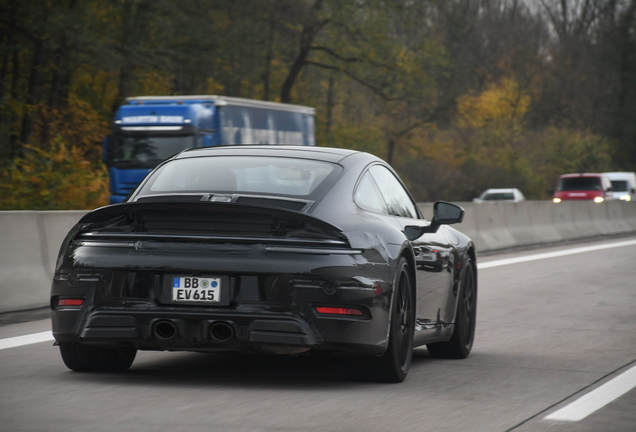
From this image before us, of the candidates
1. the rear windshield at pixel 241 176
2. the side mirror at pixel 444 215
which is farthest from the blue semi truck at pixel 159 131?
the rear windshield at pixel 241 176

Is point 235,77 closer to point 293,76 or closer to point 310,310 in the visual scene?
point 293,76

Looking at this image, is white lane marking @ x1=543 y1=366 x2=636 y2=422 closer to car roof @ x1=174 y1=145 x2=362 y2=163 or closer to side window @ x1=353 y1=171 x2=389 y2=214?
side window @ x1=353 y1=171 x2=389 y2=214

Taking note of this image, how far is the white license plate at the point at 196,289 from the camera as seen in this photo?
6.12 meters

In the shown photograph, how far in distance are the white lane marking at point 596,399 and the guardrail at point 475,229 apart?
601 cm

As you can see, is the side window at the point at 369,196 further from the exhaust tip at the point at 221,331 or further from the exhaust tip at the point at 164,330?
the exhaust tip at the point at 164,330

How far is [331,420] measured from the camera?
216 inches

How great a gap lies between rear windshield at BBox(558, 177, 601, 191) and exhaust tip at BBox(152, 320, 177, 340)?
38330 mm

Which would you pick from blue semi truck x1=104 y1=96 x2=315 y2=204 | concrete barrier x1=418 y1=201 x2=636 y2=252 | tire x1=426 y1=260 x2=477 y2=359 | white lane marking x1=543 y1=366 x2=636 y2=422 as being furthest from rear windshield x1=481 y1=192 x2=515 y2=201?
white lane marking x1=543 y1=366 x2=636 y2=422

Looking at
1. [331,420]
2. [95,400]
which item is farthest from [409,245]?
[95,400]

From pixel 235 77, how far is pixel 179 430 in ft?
134

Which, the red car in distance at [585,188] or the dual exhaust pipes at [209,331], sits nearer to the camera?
the dual exhaust pipes at [209,331]

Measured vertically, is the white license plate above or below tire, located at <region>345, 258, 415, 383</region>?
above

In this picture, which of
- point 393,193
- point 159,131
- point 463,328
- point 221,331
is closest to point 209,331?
point 221,331

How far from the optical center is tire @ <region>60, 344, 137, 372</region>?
6.84 meters
